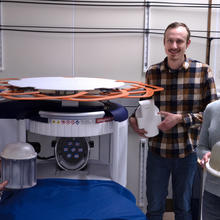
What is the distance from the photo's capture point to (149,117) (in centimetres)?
190

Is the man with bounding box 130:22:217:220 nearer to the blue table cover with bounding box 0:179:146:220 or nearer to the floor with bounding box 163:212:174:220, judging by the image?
the blue table cover with bounding box 0:179:146:220

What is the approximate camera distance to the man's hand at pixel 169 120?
1.90m

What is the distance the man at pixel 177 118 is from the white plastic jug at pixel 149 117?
33 millimetres

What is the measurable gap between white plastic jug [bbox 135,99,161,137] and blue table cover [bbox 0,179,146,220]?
399 millimetres

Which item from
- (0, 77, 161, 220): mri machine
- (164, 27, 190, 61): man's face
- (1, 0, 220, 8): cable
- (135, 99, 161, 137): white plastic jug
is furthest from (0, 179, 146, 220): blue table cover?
(1, 0, 220, 8): cable

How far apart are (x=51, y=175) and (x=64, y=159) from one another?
0.13m

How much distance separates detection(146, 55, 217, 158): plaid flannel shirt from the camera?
6.44 feet

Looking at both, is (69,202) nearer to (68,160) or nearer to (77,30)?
(68,160)

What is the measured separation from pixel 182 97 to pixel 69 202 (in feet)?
2.97

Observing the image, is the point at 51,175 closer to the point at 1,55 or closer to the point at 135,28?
the point at 1,55

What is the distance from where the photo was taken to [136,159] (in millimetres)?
2559

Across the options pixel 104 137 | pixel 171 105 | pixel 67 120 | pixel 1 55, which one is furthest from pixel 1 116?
pixel 171 105

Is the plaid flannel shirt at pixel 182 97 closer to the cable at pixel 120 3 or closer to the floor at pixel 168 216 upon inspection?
the cable at pixel 120 3

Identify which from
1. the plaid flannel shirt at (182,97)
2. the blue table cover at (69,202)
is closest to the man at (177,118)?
the plaid flannel shirt at (182,97)
